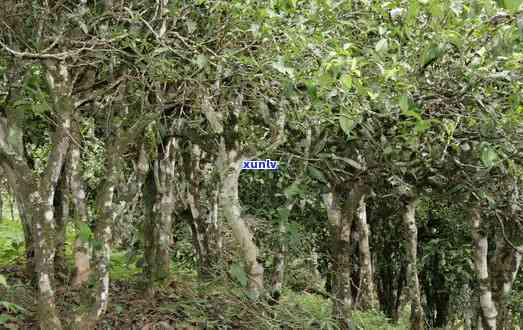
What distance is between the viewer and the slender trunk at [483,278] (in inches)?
230

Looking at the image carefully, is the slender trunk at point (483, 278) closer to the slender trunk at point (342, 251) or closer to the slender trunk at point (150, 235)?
the slender trunk at point (342, 251)

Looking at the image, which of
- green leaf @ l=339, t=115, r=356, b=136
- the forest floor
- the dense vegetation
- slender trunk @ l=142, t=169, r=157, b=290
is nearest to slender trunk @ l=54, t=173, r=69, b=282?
the dense vegetation

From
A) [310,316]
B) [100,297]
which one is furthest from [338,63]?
[310,316]

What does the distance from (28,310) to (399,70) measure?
134 inches

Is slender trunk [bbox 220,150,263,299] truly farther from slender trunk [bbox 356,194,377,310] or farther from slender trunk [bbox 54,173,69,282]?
slender trunk [bbox 356,194,377,310]

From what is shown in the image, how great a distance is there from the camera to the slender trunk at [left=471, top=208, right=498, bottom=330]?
5.84 metres

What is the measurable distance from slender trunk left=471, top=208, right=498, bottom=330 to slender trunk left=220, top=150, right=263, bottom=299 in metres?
2.35

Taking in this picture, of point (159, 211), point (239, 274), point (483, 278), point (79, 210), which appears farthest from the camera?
point (483, 278)

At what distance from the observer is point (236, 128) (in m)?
4.59

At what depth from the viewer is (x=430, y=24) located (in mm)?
3605

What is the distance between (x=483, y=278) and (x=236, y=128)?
9.87 feet

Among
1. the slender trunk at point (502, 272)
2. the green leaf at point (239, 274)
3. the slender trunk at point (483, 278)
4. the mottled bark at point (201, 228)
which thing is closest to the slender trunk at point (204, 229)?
the mottled bark at point (201, 228)

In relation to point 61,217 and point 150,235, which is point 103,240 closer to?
point 150,235

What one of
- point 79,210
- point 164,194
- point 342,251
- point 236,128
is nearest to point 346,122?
point 236,128
